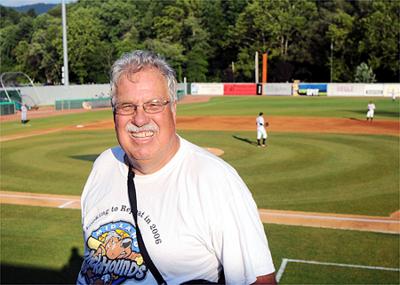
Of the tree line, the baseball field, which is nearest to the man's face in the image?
the baseball field

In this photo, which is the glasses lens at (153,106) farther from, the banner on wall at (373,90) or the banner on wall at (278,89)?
the banner on wall at (278,89)

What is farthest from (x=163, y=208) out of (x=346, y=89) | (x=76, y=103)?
(x=346, y=89)

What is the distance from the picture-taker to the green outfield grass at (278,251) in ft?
27.2

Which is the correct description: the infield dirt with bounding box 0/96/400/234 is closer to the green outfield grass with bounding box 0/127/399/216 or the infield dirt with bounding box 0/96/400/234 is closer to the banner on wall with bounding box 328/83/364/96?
the green outfield grass with bounding box 0/127/399/216

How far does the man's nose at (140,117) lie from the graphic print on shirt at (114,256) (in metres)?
0.61

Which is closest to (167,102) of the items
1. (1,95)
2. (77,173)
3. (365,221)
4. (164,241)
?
(164,241)

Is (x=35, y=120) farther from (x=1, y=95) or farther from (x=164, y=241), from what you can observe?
(x=164, y=241)

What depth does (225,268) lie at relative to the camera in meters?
2.67

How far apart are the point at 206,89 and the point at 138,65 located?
257ft

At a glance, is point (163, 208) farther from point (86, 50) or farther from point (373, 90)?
point (86, 50)

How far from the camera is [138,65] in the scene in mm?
2932

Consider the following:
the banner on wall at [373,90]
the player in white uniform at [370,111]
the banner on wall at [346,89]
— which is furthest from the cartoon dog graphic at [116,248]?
the banner on wall at [346,89]

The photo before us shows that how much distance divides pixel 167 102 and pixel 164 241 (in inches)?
32.9

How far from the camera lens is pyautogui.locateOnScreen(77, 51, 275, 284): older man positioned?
105 inches
